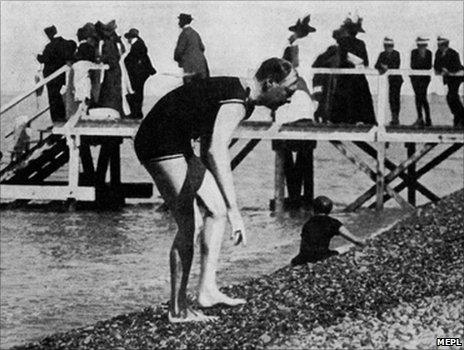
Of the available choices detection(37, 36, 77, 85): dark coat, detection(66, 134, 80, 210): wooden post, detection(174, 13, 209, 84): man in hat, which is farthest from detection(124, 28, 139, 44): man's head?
detection(66, 134, 80, 210): wooden post

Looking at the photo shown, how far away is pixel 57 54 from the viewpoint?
20.7 m

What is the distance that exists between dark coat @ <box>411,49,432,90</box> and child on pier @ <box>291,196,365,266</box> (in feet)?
26.7

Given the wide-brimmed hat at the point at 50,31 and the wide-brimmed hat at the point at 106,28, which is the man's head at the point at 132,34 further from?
the wide-brimmed hat at the point at 50,31

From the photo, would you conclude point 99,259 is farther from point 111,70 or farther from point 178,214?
point 178,214

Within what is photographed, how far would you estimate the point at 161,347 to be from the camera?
23.5ft

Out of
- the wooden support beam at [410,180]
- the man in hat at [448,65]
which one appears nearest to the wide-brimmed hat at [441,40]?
the man in hat at [448,65]

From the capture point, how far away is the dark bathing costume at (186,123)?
729 centimetres

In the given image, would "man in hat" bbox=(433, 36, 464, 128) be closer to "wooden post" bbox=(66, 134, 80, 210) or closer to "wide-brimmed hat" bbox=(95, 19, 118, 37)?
"wide-brimmed hat" bbox=(95, 19, 118, 37)

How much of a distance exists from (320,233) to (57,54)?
10.8 metres

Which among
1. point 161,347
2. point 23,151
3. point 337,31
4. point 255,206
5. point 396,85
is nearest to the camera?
point 161,347

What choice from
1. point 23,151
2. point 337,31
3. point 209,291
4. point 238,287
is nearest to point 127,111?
point 23,151

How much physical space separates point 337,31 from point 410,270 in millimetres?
8818

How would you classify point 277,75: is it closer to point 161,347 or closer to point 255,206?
point 161,347

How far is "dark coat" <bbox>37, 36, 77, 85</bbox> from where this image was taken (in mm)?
20500
